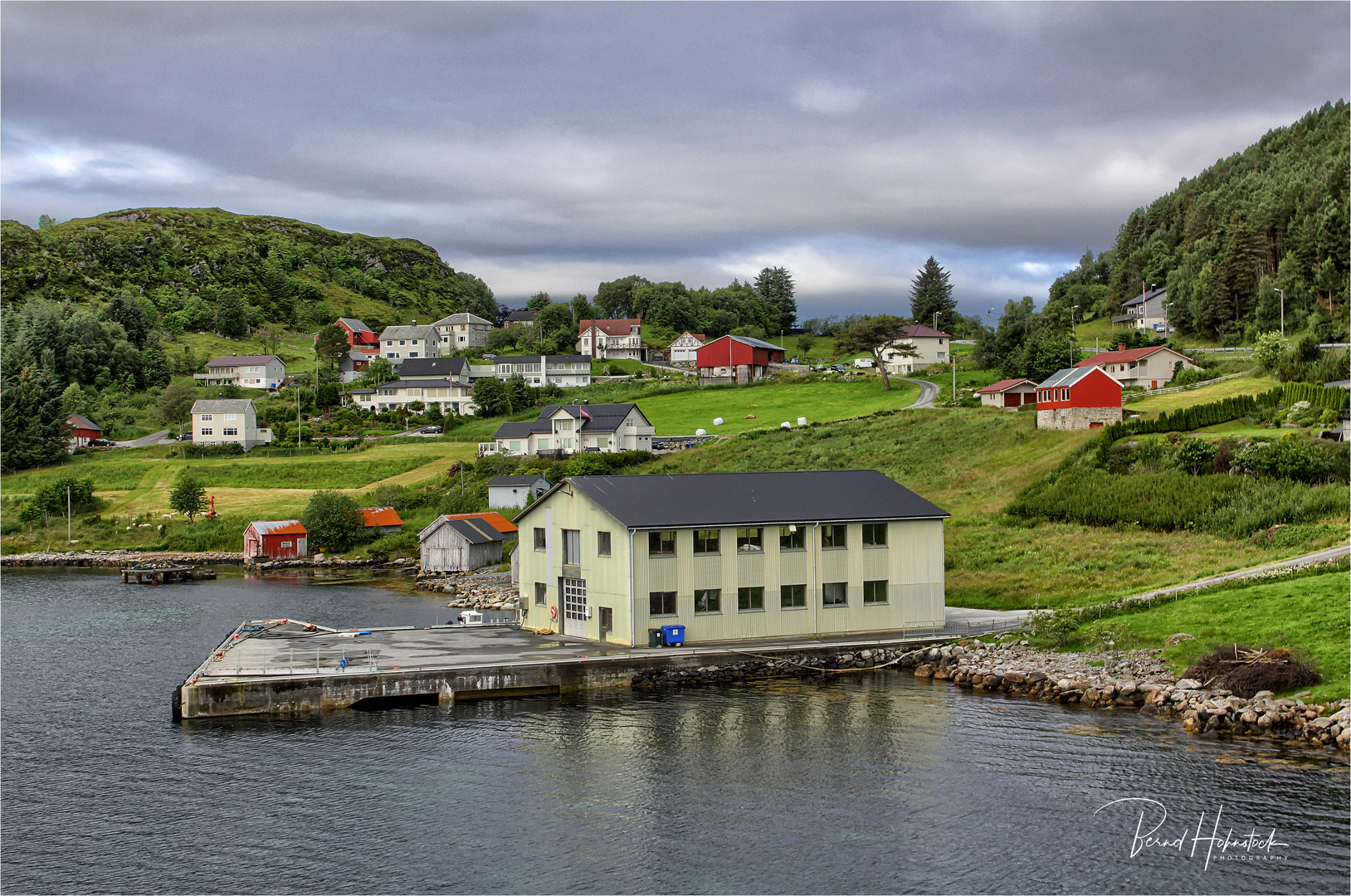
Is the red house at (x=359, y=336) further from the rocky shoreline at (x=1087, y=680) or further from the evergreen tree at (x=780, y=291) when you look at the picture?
the rocky shoreline at (x=1087, y=680)

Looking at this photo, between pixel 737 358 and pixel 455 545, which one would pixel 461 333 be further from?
pixel 455 545

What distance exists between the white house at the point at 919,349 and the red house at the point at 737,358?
15730mm

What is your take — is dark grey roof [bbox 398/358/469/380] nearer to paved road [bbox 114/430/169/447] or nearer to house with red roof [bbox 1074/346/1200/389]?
paved road [bbox 114/430/169/447]

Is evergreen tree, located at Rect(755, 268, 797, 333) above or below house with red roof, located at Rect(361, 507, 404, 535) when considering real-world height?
above

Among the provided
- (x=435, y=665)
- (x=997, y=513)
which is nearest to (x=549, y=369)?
(x=997, y=513)

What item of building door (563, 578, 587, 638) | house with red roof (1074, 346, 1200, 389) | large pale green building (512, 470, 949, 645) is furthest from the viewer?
house with red roof (1074, 346, 1200, 389)

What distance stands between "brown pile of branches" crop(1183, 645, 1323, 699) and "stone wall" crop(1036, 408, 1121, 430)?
43.2 meters

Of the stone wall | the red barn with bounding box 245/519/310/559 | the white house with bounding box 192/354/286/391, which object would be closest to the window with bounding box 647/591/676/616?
the stone wall

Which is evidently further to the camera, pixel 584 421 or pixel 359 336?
pixel 359 336

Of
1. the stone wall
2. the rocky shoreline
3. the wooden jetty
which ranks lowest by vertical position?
the rocky shoreline

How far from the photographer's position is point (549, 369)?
457ft

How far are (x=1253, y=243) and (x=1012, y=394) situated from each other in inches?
1711

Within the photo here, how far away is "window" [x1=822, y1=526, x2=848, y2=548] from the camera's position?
3859cm

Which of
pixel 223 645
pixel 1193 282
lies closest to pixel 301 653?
pixel 223 645
